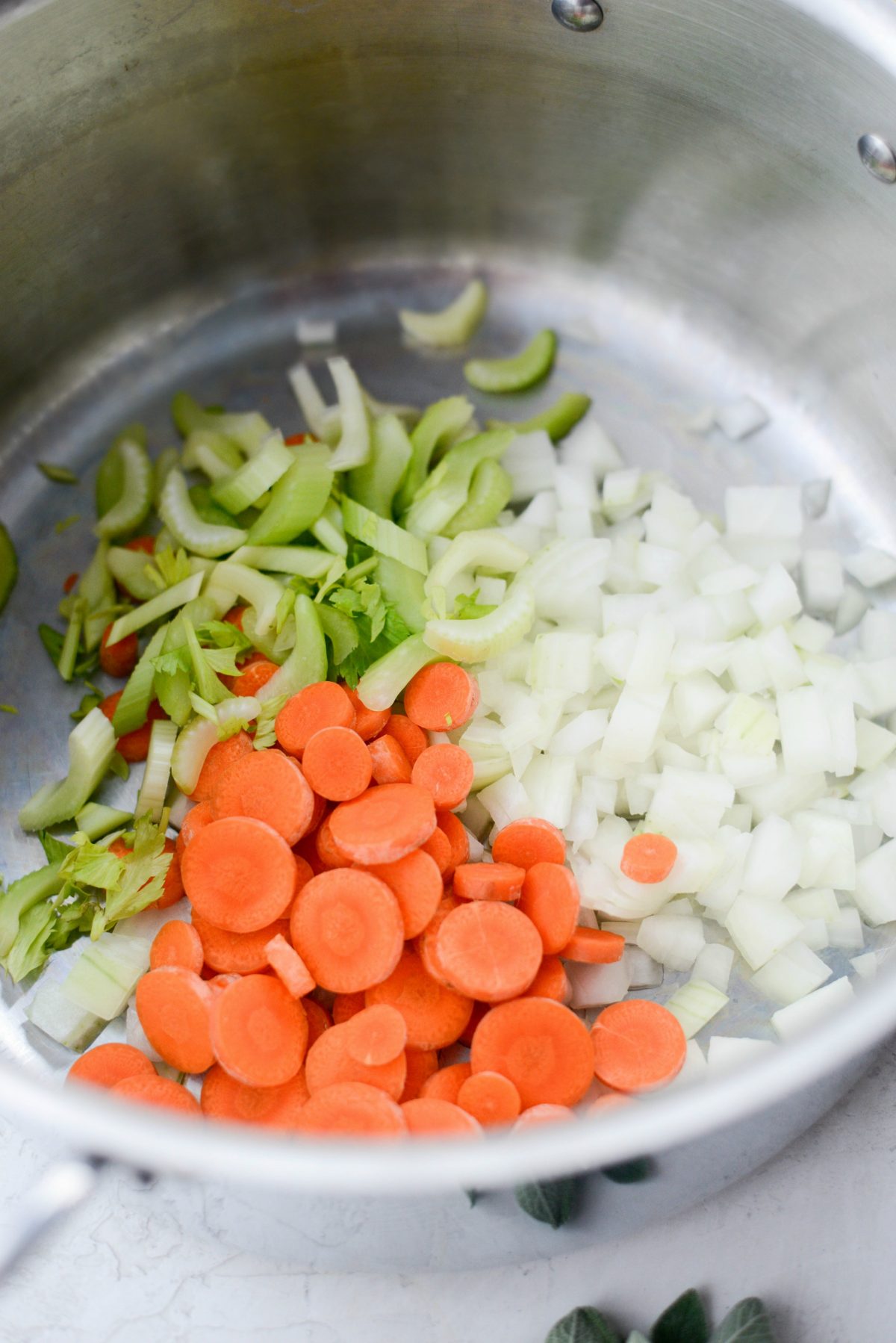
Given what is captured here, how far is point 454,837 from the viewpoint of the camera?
5.57 ft

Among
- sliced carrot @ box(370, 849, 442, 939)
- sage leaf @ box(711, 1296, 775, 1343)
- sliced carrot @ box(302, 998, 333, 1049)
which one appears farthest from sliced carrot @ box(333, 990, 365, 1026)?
sage leaf @ box(711, 1296, 775, 1343)

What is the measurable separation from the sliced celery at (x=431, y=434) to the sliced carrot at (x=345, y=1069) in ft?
3.17

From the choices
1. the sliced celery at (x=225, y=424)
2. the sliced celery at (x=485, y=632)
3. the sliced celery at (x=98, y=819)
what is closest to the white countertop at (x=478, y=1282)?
the sliced celery at (x=98, y=819)

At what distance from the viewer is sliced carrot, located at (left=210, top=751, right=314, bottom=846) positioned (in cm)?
164

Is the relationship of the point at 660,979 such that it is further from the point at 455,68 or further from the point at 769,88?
the point at 455,68

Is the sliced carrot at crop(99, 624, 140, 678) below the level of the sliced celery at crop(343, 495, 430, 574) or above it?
below

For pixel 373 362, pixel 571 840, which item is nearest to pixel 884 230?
pixel 373 362

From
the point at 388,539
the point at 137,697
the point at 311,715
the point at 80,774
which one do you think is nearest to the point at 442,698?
the point at 311,715

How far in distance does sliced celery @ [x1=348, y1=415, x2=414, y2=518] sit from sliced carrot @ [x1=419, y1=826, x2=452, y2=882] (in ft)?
2.12

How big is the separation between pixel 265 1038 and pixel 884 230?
5.54ft

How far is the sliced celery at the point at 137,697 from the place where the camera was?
6.04ft

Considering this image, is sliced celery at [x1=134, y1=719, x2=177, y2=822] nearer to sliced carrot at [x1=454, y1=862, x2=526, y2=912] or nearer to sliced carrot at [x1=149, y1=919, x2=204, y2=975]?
sliced carrot at [x1=149, y1=919, x2=204, y2=975]

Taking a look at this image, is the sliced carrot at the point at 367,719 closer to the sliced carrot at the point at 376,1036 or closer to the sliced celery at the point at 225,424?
the sliced carrot at the point at 376,1036

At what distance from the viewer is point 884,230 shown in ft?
6.30
